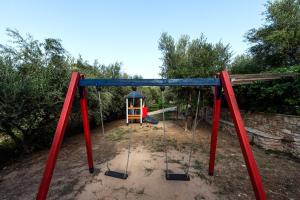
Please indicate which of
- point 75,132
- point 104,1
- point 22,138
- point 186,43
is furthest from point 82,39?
point 186,43

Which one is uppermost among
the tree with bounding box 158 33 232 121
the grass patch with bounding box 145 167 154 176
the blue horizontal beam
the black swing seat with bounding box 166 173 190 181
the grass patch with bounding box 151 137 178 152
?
the tree with bounding box 158 33 232 121

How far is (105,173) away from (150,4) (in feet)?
29.2

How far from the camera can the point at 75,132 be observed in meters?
9.77

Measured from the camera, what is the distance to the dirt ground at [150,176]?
310cm

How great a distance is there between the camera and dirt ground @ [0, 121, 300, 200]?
10.2 feet

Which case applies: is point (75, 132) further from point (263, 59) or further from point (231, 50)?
point (263, 59)

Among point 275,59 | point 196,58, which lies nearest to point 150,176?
point 196,58

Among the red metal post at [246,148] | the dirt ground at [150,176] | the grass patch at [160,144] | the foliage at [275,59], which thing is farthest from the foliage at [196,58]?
the red metal post at [246,148]

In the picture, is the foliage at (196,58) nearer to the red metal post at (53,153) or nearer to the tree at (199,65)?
the tree at (199,65)

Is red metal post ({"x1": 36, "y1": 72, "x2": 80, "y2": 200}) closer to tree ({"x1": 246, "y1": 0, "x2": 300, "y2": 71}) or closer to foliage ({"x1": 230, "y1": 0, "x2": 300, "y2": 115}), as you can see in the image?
foliage ({"x1": 230, "y1": 0, "x2": 300, "y2": 115})

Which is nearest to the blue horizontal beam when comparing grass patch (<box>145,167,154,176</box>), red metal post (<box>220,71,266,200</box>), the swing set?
the swing set

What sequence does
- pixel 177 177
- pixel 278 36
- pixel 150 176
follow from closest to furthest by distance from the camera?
pixel 177 177 → pixel 150 176 → pixel 278 36

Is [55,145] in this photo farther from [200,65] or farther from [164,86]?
[200,65]

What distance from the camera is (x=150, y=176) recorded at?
12.1 feet
